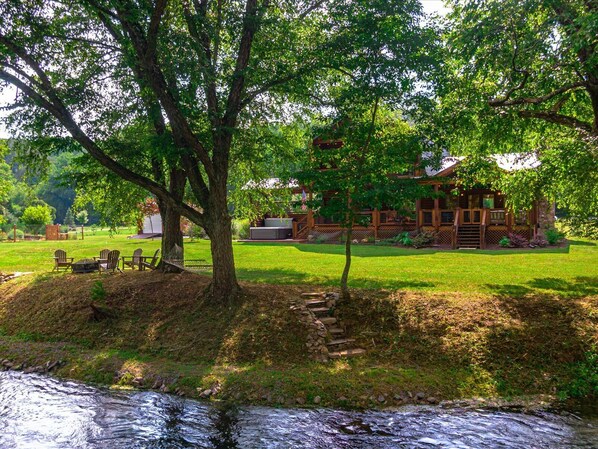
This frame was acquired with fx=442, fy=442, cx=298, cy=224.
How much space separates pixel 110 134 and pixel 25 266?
12.9 m

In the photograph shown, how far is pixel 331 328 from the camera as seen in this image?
11609 mm

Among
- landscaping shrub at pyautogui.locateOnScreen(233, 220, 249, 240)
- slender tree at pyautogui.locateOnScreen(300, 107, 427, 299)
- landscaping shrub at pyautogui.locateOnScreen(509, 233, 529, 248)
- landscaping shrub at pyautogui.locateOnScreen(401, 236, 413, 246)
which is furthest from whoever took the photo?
landscaping shrub at pyautogui.locateOnScreen(233, 220, 249, 240)

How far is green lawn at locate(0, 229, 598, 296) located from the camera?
14234mm

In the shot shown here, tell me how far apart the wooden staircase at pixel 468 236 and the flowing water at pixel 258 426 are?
19.6 meters

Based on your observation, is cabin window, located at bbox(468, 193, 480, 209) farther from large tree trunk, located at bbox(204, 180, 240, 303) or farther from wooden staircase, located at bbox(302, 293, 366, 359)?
large tree trunk, located at bbox(204, 180, 240, 303)

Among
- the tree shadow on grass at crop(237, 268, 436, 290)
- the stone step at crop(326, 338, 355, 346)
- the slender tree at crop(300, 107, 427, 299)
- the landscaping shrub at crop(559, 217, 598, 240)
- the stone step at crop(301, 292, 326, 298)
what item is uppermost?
the slender tree at crop(300, 107, 427, 299)

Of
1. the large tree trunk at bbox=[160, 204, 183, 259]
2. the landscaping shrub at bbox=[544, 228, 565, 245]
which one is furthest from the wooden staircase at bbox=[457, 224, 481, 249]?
the large tree trunk at bbox=[160, 204, 183, 259]

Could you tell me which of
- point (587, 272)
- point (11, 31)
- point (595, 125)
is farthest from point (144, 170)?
point (587, 272)

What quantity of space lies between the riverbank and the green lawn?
40.8 inches

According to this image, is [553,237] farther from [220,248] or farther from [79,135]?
[79,135]

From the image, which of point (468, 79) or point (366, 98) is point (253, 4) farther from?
point (468, 79)

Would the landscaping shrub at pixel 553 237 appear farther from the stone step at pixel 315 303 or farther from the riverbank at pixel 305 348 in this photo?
the stone step at pixel 315 303

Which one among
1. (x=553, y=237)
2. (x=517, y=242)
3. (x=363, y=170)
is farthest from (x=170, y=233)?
(x=553, y=237)

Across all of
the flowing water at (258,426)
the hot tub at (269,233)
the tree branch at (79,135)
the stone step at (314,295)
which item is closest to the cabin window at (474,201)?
the hot tub at (269,233)
